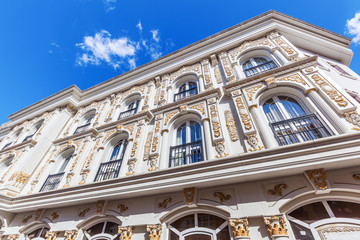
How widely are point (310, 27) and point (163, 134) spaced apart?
30.3 ft

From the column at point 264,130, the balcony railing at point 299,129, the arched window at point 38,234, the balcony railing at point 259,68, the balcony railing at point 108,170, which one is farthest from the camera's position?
the balcony railing at point 259,68

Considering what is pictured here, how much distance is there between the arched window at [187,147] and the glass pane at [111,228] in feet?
7.74

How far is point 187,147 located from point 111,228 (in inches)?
129

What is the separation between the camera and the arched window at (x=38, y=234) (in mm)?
5531

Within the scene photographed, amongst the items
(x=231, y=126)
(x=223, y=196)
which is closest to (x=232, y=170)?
(x=223, y=196)

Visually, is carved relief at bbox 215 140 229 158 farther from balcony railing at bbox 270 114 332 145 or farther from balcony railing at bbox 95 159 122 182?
balcony railing at bbox 95 159 122 182

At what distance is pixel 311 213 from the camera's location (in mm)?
3188

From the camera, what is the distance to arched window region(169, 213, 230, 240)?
3584 millimetres

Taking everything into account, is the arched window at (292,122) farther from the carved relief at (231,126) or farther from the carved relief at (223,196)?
the carved relief at (223,196)

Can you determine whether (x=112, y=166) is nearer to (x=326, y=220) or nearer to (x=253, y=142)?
(x=253, y=142)

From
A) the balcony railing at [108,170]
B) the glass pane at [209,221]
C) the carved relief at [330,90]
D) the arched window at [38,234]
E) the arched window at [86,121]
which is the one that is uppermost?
the arched window at [86,121]

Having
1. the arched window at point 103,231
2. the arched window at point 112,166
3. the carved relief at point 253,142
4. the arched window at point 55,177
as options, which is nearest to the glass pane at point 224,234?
the carved relief at point 253,142

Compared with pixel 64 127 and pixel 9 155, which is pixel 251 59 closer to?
pixel 64 127

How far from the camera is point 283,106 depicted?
504 centimetres
